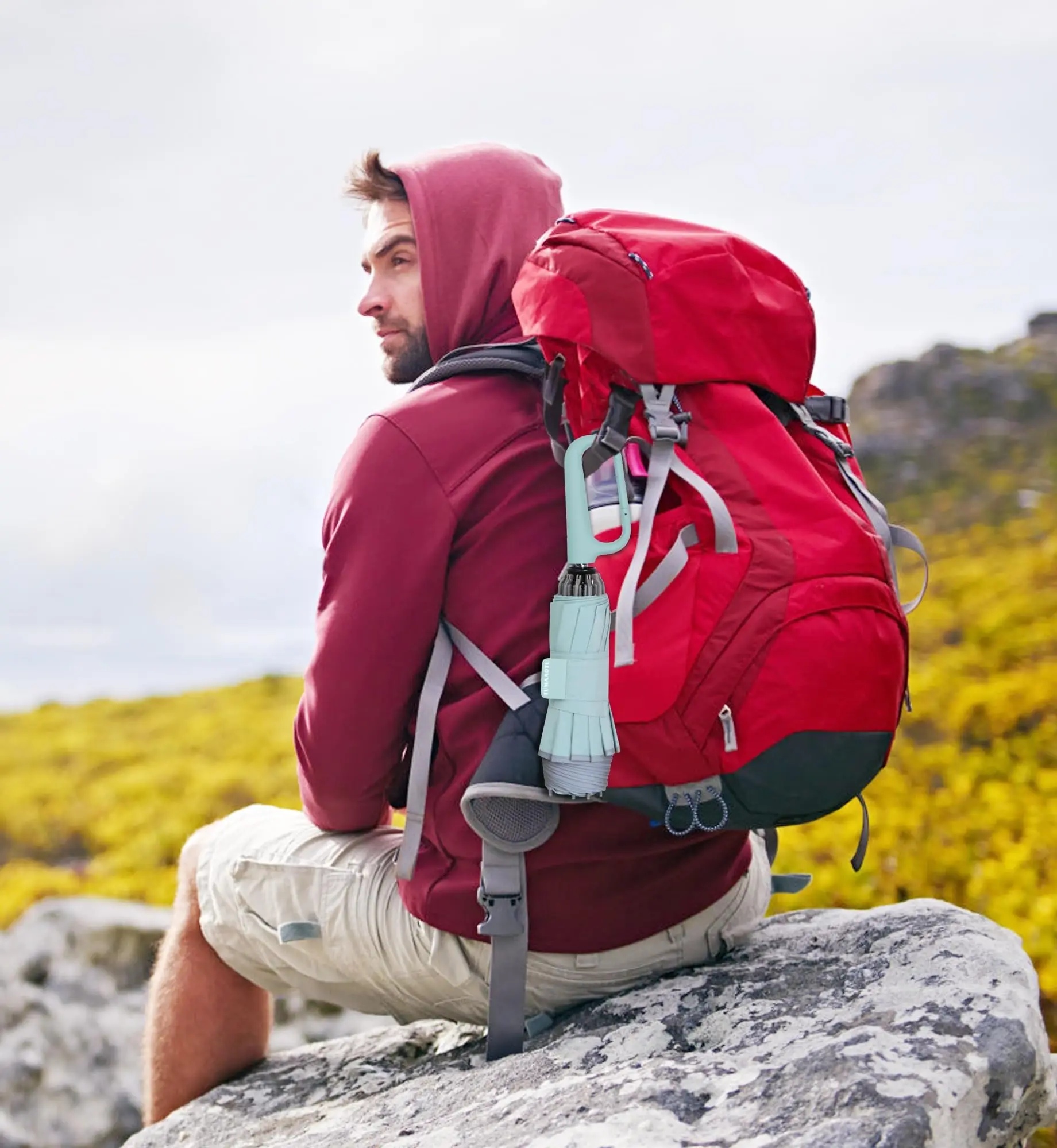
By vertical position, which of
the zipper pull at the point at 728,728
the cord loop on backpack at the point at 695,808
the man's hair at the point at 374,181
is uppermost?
the man's hair at the point at 374,181

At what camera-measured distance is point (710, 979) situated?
250 cm

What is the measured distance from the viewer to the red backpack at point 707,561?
6.82ft

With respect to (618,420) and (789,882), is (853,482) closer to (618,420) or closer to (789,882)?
(618,420)

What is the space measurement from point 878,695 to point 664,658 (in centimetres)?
41

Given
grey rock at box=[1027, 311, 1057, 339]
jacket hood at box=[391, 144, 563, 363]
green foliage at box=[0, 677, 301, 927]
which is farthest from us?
grey rock at box=[1027, 311, 1057, 339]

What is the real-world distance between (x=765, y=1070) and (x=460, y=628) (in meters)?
1.02

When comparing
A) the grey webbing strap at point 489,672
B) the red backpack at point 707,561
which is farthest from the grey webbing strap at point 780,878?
the grey webbing strap at point 489,672

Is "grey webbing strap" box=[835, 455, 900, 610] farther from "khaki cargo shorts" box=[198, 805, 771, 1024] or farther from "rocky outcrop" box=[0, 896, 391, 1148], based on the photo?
"rocky outcrop" box=[0, 896, 391, 1148]

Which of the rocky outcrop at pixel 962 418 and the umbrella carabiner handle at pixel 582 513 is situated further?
the rocky outcrop at pixel 962 418

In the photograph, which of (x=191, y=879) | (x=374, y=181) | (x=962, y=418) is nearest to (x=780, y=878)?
(x=191, y=879)

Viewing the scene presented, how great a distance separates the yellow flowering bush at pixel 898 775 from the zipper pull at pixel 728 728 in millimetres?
2499

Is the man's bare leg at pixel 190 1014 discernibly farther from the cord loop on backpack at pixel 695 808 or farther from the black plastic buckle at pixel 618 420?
the black plastic buckle at pixel 618 420

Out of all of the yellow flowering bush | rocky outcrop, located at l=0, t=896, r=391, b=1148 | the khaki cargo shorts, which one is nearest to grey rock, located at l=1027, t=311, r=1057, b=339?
the yellow flowering bush

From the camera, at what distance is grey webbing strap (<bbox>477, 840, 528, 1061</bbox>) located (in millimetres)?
2318
